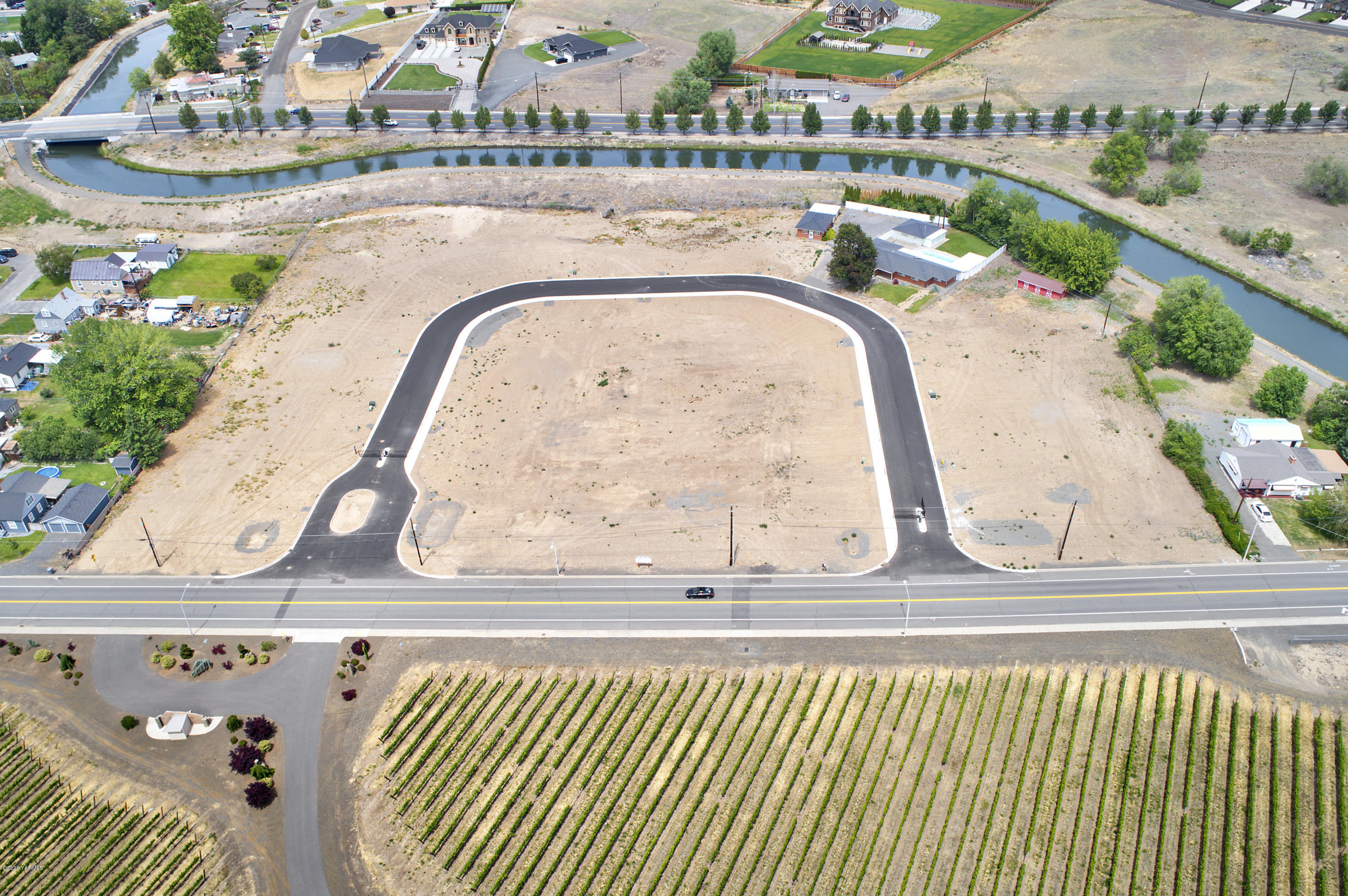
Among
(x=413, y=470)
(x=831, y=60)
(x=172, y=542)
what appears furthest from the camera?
(x=831, y=60)

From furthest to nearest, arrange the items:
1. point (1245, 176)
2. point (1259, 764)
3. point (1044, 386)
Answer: point (1245, 176) < point (1044, 386) < point (1259, 764)

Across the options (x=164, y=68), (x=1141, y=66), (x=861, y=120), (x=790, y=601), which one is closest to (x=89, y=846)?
(x=790, y=601)

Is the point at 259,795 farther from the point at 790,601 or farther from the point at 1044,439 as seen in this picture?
the point at 1044,439

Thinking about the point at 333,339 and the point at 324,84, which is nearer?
the point at 333,339

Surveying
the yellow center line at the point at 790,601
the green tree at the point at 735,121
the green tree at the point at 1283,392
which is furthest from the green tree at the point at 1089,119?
the yellow center line at the point at 790,601

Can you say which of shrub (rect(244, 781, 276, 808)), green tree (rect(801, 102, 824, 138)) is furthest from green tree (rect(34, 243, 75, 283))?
green tree (rect(801, 102, 824, 138))

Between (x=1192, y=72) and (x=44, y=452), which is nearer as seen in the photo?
(x=44, y=452)

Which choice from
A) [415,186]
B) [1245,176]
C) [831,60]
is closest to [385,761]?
[415,186]

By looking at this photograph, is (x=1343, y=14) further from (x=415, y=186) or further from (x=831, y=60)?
(x=415, y=186)
